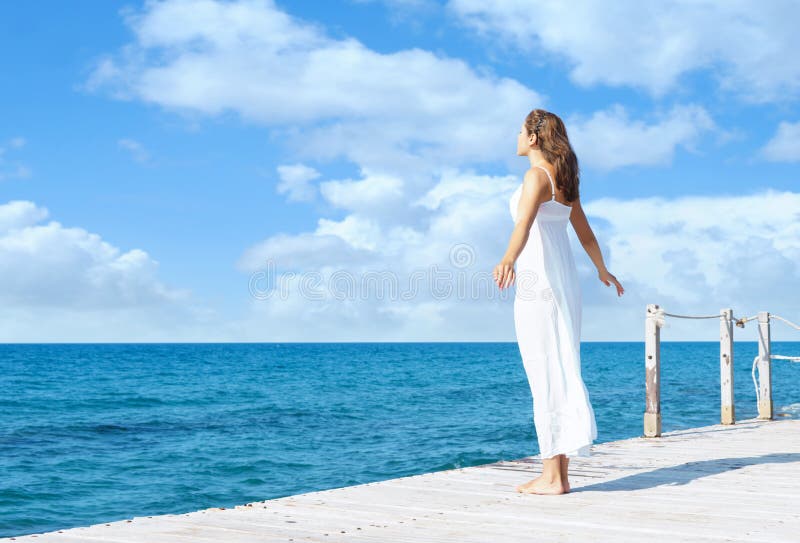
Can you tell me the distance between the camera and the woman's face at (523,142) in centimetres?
479

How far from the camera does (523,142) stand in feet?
15.9

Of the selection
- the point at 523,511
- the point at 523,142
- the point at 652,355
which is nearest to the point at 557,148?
the point at 523,142

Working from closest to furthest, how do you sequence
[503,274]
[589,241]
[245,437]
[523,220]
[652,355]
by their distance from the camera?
[503,274], [523,220], [589,241], [652,355], [245,437]

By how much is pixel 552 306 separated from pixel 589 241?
0.73 metres

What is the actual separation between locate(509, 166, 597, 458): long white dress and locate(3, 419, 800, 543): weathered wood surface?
1.32 ft

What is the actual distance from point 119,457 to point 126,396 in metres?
18.4

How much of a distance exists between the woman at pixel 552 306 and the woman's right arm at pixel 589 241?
20 cm

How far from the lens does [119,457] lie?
16.4m

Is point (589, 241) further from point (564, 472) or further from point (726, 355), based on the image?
point (726, 355)

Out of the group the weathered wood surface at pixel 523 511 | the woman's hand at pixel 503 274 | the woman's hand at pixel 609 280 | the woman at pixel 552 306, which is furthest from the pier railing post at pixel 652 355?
the woman's hand at pixel 503 274

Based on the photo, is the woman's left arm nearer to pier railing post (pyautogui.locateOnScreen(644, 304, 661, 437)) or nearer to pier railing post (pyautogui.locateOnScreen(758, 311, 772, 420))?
pier railing post (pyautogui.locateOnScreen(644, 304, 661, 437))

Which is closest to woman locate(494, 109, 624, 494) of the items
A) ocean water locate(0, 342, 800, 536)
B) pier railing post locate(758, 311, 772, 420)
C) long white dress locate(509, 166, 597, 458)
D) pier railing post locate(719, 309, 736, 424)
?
long white dress locate(509, 166, 597, 458)

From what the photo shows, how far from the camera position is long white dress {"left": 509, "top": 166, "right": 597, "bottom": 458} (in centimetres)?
462

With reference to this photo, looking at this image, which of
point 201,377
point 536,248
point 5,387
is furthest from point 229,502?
point 201,377
